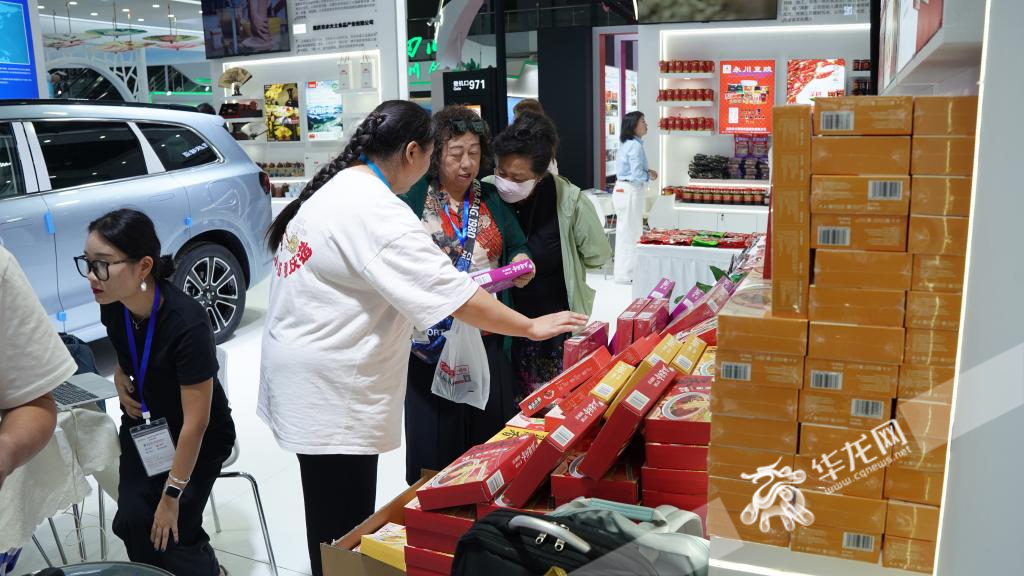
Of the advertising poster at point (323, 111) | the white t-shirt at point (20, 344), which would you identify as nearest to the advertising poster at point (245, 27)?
the advertising poster at point (323, 111)

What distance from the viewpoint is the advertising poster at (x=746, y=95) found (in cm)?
878

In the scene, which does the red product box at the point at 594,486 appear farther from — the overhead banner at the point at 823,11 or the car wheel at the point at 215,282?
the overhead banner at the point at 823,11

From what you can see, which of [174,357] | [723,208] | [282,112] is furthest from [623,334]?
[282,112]

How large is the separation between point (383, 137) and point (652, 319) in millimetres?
899

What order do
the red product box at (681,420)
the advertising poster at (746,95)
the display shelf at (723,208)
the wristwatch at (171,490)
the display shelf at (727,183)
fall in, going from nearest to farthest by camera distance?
the red product box at (681,420)
the wristwatch at (171,490)
the display shelf at (723,208)
the advertising poster at (746,95)
the display shelf at (727,183)

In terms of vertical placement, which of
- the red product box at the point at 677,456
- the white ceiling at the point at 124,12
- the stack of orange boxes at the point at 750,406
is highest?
the white ceiling at the point at 124,12

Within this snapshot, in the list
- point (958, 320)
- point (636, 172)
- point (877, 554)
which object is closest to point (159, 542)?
point (877, 554)

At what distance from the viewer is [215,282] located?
5.83 meters

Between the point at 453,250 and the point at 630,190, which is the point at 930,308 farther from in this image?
the point at 630,190

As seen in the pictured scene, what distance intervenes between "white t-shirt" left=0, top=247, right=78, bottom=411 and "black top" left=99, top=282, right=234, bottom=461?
0.95 m

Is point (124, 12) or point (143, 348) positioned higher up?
point (124, 12)

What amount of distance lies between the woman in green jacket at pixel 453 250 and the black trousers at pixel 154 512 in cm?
66

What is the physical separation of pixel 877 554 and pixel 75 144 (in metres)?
5.07

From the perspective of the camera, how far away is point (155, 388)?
2514 mm
